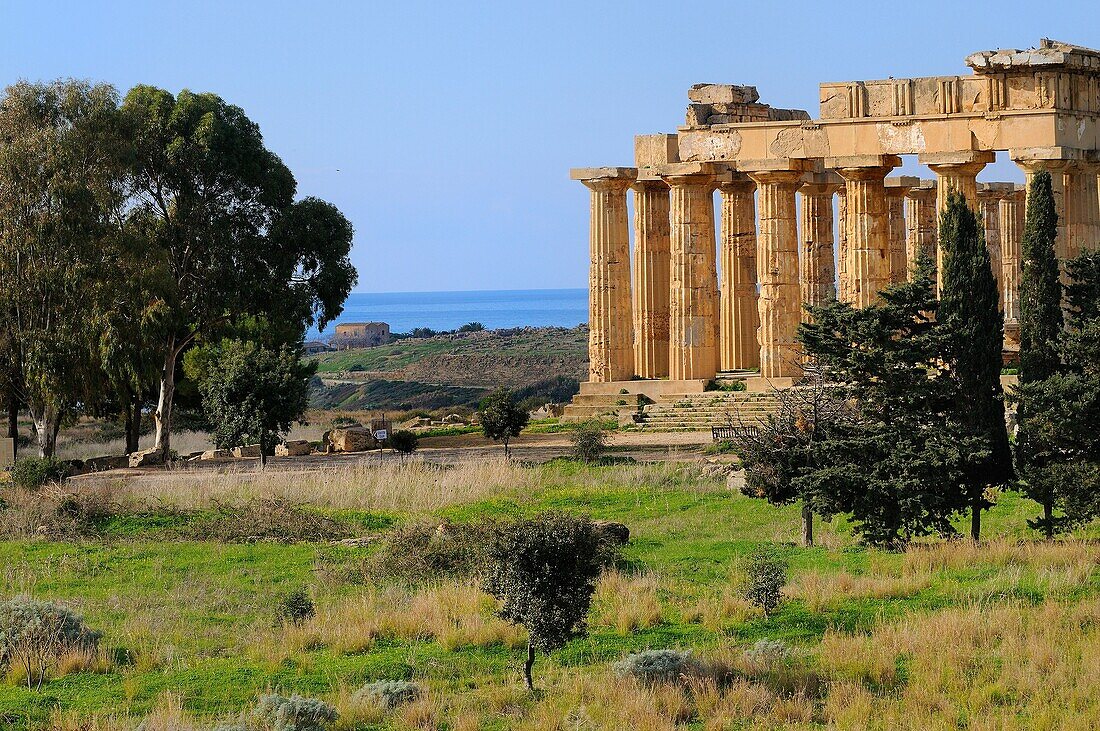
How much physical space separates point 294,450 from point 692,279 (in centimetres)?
1151

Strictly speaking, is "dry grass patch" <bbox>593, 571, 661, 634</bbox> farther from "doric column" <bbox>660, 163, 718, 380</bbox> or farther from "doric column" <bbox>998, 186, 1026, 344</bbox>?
"doric column" <bbox>998, 186, 1026, 344</bbox>

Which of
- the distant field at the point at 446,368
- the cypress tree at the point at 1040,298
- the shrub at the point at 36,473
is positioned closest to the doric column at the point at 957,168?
the cypress tree at the point at 1040,298

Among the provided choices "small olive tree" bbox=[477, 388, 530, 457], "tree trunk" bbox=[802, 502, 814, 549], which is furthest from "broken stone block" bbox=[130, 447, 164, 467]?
"tree trunk" bbox=[802, 502, 814, 549]

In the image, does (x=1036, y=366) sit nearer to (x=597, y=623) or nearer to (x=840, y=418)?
(x=840, y=418)

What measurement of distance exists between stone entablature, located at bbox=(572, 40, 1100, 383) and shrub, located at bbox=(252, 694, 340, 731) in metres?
21.0

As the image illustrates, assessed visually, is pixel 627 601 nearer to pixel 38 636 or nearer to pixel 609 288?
pixel 38 636

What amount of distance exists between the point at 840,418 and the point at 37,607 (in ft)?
39.1

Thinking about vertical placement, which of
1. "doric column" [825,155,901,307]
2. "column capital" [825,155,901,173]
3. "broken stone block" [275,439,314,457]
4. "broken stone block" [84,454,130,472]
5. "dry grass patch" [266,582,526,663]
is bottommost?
"dry grass patch" [266,582,526,663]

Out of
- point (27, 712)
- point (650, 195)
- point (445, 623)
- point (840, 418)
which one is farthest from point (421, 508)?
point (650, 195)

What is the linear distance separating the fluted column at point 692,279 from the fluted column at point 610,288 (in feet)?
8.80

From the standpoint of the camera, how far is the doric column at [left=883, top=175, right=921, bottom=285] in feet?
160

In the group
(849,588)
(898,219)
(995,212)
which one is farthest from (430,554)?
(995,212)

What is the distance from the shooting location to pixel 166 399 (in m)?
45.4

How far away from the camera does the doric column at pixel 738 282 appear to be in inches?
1892
